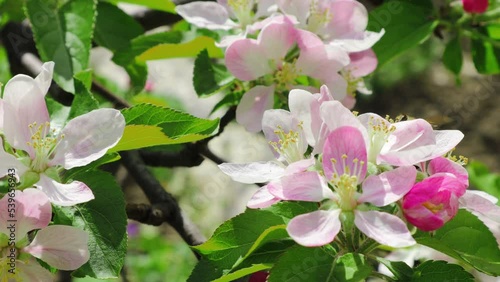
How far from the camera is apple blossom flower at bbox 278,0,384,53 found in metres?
1.42

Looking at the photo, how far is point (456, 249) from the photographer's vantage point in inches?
42.6

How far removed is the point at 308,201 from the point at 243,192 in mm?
3979

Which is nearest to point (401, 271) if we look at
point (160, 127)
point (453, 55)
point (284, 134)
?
point (284, 134)

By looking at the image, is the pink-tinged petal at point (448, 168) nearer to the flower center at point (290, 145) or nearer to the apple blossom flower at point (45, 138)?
the flower center at point (290, 145)

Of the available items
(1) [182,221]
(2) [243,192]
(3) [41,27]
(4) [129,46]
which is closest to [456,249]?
(1) [182,221]

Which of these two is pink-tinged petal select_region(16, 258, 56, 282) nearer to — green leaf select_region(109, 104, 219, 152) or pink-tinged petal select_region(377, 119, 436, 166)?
green leaf select_region(109, 104, 219, 152)

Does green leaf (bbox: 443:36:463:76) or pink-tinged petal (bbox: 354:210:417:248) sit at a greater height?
pink-tinged petal (bbox: 354:210:417:248)

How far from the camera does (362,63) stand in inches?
59.7

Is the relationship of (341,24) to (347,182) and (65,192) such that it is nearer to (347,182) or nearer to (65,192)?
(347,182)

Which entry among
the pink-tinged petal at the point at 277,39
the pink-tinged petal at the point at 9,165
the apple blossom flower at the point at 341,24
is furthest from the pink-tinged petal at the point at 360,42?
the pink-tinged petal at the point at 9,165

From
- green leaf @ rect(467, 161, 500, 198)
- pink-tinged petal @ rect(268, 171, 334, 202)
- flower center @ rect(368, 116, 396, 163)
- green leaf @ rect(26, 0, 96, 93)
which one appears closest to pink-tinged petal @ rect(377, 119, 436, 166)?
flower center @ rect(368, 116, 396, 163)

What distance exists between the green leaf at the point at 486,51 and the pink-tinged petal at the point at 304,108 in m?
0.79

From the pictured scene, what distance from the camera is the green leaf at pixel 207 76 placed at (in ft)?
4.77

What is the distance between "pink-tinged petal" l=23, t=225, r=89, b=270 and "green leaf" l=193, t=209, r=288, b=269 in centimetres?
15
